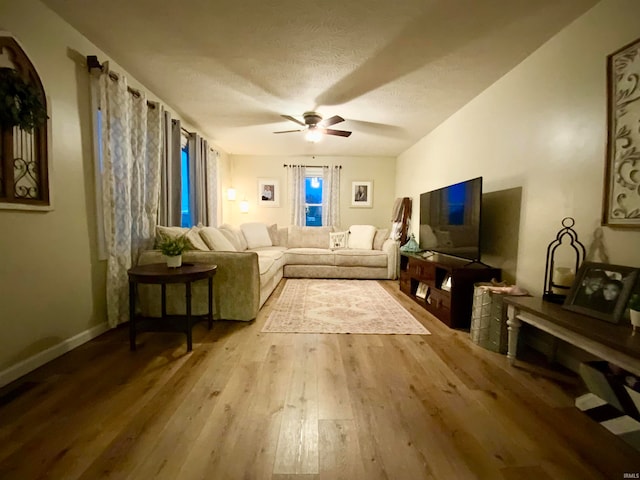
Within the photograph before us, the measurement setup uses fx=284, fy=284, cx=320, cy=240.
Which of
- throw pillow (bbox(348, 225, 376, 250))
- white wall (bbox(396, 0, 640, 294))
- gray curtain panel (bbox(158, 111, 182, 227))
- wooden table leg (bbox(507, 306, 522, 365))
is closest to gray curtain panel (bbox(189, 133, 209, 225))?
gray curtain panel (bbox(158, 111, 182, 227))

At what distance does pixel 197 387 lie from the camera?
1.68 meters

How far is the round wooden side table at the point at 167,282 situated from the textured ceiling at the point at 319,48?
1789mm

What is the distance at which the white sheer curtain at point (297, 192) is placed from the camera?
243 inches

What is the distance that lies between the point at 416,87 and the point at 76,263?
3422 mm

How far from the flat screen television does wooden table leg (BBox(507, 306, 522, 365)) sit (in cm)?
72

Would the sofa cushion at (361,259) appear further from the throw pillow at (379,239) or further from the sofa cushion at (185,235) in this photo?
the sofa cushion at (185,235)

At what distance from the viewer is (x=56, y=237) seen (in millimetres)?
2012

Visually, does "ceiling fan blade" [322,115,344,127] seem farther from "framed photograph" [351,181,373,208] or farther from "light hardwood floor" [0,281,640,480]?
"framed photograph" [351,181,373,208]

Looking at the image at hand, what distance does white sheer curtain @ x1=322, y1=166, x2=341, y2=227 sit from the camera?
6.18 m

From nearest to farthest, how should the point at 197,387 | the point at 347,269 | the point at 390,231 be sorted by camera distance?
the point at 197,387, the point at 347,269, the point at 390,231

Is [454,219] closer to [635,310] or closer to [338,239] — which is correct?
[635,310]

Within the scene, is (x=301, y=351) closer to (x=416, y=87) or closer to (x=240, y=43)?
(x=240, y=43)

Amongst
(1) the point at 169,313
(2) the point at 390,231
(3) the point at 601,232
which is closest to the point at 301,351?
(1) the point at 169,313

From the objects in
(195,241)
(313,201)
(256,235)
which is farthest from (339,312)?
(313,201)
